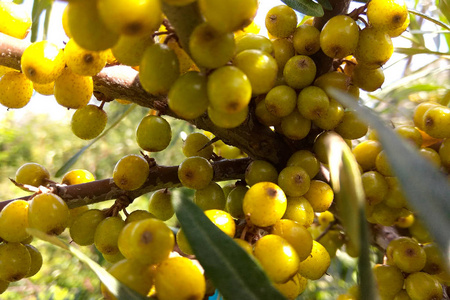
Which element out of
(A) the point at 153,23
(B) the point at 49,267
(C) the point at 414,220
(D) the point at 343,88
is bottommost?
A: (B) the point at 49,267

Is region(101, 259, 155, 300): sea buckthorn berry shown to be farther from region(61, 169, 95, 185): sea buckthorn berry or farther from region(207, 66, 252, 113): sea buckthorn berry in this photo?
region(61, 169, 95, 185): sea buckthorn berry

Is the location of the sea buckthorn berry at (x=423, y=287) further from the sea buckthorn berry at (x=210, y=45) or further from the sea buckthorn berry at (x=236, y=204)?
the sea buckthorn berry at (x=210, y=45)

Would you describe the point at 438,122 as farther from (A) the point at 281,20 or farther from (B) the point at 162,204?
(B) the point at 162,204

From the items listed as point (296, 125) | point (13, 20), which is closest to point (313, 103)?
point (296, 125)

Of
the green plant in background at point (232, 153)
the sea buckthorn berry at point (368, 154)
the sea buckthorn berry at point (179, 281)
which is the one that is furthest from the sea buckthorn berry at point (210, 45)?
the sea buckthorn berry at point (368, 154)

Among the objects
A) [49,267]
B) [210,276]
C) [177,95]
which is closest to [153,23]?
[177,95]

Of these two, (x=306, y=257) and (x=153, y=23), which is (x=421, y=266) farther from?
(x=153, y=23)
